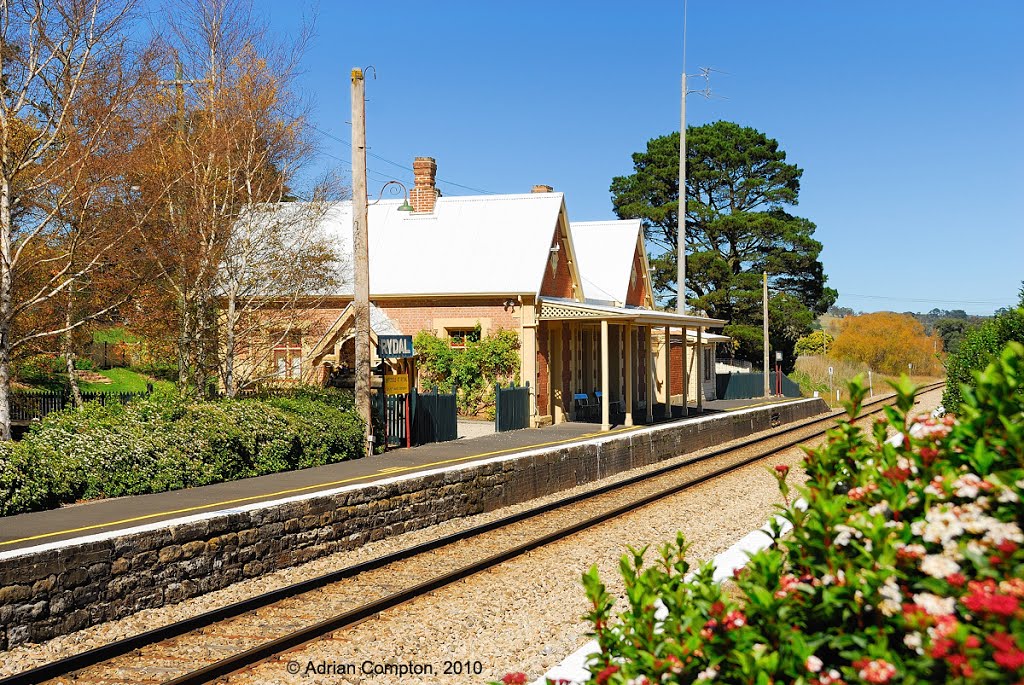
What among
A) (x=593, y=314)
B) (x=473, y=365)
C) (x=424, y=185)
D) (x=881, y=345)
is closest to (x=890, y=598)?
(x=593, y=314)

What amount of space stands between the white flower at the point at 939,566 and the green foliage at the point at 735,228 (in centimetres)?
5250

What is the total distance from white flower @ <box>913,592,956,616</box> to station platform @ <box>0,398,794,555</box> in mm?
8055

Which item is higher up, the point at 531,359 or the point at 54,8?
the point at 54,8

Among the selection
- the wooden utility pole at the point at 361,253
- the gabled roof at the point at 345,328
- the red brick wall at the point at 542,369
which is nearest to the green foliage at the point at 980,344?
the wooden utility pole at the point at 361,253

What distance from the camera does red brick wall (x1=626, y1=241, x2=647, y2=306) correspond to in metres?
37.3

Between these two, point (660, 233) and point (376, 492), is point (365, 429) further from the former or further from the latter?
point (660, 233)

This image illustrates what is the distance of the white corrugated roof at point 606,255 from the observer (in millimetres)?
36156

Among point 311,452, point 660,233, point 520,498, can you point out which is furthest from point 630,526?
point 660,233

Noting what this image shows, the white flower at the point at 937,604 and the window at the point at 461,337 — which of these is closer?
the white flower at the point at 937,604

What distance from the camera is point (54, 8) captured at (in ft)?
43.7

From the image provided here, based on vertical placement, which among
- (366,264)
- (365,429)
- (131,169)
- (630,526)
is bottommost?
(630,526)

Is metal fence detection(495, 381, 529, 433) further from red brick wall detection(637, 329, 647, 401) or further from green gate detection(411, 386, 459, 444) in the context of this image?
red brick wall detection(637, 329, 647, 401)

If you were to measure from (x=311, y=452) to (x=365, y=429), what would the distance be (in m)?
1.58

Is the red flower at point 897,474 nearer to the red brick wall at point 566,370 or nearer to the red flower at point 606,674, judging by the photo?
the red flower at point 606,674
